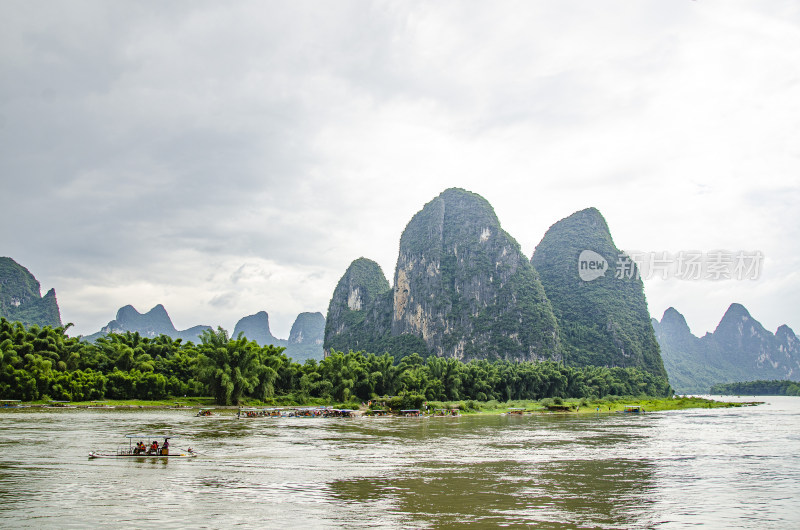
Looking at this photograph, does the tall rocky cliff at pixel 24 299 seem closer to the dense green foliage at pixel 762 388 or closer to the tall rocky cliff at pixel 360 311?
the tall rocky cliff at pixel 360 311

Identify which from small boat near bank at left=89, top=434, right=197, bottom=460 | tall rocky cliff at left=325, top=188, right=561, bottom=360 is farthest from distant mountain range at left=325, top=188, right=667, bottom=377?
small boat near bank at left=89, top=434, right=197, bottom=460

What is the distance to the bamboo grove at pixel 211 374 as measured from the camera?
140ft

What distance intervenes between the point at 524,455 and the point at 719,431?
1879cm

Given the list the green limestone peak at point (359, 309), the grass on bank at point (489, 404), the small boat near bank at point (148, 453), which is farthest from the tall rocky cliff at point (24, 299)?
the small boat near bank at point (148, 453)

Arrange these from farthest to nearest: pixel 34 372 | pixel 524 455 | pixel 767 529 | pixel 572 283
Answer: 1. pixel 572 283
2. pixel 34 372
3. pixel 524 455
4. pixel 767 529

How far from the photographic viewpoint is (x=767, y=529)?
36.9ft

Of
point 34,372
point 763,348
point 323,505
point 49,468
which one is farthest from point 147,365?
point 763,348

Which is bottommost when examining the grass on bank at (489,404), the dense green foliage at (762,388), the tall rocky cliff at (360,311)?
the dense green foliage at (762,388)

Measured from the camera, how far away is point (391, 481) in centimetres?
1586

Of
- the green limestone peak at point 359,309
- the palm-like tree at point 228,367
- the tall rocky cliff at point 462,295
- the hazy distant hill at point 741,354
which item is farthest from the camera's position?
the hazy distant hill at point 741,354

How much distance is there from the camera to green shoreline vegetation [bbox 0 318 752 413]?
42938mm

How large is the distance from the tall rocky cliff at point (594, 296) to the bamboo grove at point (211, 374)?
46.6m

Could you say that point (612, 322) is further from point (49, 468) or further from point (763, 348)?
point (763, 348)

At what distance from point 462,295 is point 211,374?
218 feet
